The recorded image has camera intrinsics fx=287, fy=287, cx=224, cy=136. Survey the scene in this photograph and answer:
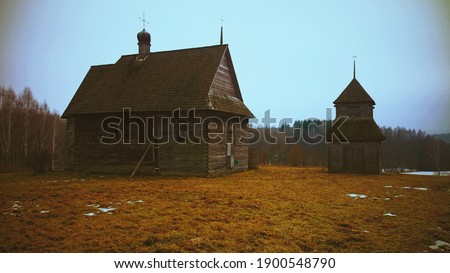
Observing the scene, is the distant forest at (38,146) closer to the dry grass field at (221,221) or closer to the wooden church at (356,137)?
the wooden church at (356,137)

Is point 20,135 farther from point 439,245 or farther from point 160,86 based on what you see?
point 439,245

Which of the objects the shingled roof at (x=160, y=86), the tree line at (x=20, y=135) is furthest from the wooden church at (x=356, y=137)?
the tree line at (x=20, y=135)

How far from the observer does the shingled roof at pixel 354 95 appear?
20831mm

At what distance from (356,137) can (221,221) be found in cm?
1600

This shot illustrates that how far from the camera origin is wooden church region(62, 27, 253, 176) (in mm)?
16688

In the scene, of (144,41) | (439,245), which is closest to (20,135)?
(144,41)

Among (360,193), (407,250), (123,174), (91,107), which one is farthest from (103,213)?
(91,107)

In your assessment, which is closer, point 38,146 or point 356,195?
point 356,195

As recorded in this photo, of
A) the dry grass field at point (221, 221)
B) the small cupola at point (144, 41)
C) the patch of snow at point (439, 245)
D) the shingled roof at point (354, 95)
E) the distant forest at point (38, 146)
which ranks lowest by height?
the patch of snow at point (439, 245)

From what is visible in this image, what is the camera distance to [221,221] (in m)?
7.11
